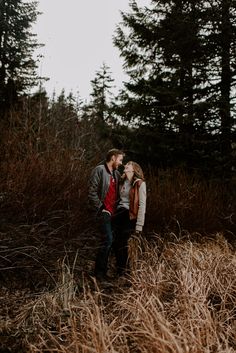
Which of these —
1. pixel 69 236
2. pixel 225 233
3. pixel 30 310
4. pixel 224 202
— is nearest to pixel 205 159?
pixel 224 202

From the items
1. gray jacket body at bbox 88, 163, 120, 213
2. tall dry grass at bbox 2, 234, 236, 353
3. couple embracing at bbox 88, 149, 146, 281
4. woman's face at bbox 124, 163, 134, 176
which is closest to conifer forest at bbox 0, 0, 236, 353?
tall dry grass at bbox 2, 234, 236, 353

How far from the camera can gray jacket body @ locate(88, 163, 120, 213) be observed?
5160mm

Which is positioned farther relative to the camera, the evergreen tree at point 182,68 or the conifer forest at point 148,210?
the evergreen tree at point 182,68

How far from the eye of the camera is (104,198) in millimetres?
5270

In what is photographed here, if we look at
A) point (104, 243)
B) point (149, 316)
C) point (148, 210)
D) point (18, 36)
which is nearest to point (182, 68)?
point (148, 210)

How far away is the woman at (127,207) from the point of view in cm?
538

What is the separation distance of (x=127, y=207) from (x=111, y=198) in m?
0.27

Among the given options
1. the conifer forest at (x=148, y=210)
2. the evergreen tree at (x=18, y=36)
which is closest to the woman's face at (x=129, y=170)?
the conifer forest at (x=148, y=210)

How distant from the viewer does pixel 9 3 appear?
17062 millimetres

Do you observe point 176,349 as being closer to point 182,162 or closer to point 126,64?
point 182,162

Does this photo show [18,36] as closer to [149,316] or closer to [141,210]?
[141,210]

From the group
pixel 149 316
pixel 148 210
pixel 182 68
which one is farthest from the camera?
pixel 182 68

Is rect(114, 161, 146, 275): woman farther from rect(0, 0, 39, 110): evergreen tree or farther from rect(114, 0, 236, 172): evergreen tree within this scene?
rect(0, 0, 39, 110): evergreen tree

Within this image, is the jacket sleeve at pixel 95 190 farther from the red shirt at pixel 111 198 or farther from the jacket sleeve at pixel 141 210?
the jacket sleeve at pixel 141 210
